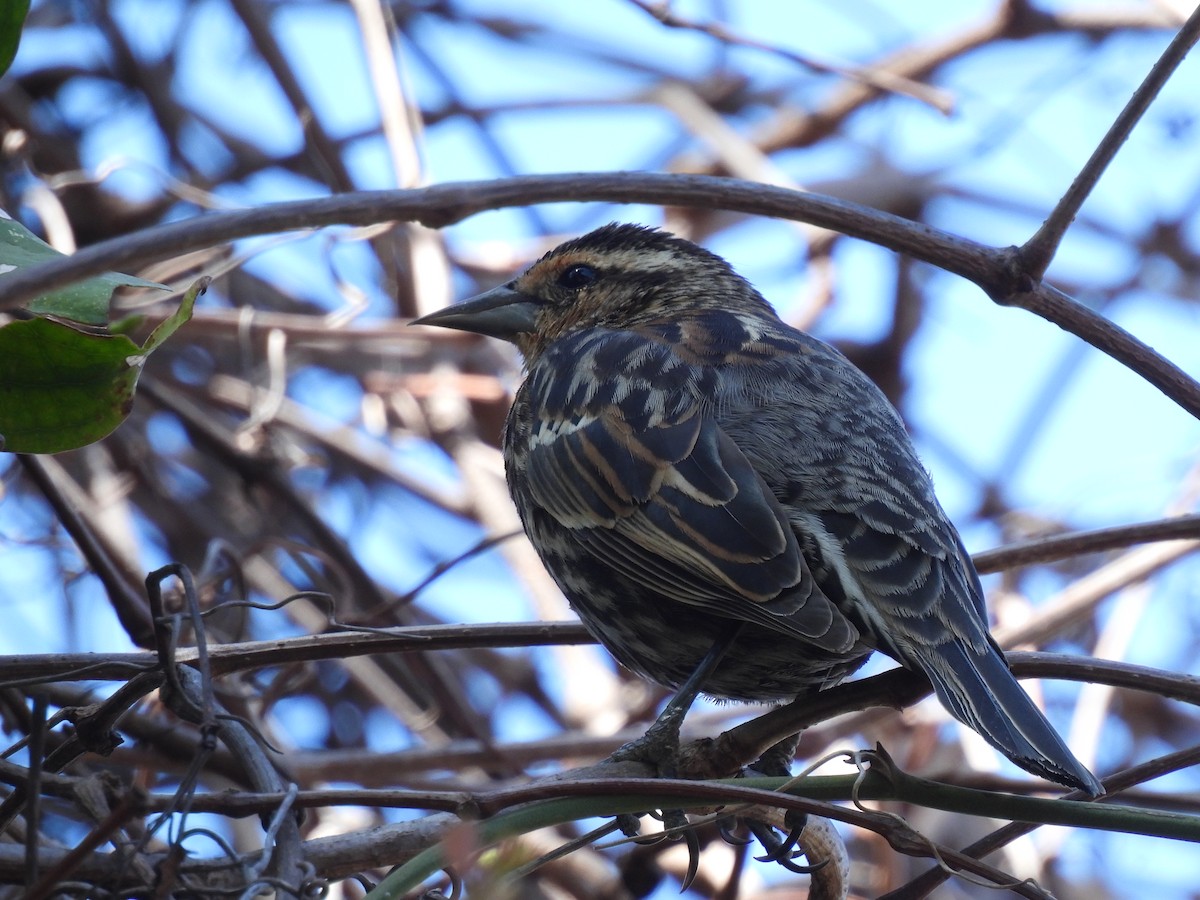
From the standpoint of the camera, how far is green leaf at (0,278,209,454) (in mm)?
2301

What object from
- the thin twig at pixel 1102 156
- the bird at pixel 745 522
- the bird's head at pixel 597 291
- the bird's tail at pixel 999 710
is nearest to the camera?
the bird's tail at pixel 999 710

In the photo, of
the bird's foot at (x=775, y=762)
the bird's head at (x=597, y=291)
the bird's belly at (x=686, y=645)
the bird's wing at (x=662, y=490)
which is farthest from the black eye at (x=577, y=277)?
the bird's foot at (x=775, y=762)

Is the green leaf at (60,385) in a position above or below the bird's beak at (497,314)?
below

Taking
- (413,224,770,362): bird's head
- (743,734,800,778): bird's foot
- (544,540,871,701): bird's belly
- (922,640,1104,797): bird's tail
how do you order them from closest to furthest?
(922,640,1104,797): bird's tail
(544,540,871,701): bird's belly
(743,734,800,778): bird's foot
(413,224,770,362): bird's head

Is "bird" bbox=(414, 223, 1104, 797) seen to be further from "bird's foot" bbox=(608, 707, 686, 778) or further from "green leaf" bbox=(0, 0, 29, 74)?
"green leaf" bbox=(0, 0, 29, 74)

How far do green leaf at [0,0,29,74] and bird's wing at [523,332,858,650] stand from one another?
57.6 inches

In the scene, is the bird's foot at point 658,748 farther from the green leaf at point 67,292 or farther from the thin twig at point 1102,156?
the green leaf at point 67,292

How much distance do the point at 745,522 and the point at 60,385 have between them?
1306 millimetres

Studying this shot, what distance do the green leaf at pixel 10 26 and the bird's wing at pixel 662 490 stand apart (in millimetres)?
1462

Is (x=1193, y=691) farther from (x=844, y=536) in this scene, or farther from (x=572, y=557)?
(x=572, y=557)

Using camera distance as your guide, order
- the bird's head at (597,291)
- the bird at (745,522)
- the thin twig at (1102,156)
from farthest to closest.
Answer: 1. the bird's head at (597,291)
2. the bird at (745,522)
3. the thin twig at (1102,156)

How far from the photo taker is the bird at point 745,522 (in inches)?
108

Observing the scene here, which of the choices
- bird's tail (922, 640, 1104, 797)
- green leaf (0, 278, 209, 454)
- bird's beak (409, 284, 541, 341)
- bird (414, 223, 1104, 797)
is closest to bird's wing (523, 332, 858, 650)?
bird (414, 223, 1104, 797)

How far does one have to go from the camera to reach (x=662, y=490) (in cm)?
312
